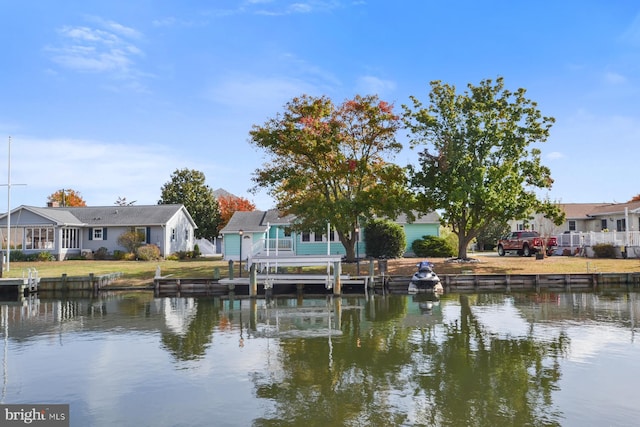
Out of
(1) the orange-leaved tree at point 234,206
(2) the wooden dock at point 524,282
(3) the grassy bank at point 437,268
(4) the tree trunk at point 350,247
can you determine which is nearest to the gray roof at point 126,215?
(3) the grassy bank at point 437,268

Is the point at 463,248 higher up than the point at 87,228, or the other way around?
the point at 87,228

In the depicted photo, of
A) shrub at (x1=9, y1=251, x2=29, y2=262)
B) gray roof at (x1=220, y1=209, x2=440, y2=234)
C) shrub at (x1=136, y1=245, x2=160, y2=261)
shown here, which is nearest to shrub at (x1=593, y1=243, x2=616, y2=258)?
gray roof at (x1=220, y1=209, x2=440, y2=234)

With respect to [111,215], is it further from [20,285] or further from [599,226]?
[599,226]

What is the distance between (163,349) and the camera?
16047mm

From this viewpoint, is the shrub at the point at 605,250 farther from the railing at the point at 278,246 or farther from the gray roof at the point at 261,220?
the railing at the point at 278,246

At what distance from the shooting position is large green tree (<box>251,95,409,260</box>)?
3469 centimetres

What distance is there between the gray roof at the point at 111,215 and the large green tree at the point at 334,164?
1818 cm

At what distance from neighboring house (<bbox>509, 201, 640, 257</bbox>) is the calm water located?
21577 mm

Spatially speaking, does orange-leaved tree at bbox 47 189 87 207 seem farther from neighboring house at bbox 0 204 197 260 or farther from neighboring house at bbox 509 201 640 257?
neighboring house at bbox 509 201 640 257

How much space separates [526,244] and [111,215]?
1558 inches

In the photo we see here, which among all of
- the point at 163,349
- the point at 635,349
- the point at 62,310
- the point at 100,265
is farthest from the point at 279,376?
the point at 100,265

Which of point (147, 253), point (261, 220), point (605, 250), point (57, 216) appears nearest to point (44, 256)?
point (57, 216)

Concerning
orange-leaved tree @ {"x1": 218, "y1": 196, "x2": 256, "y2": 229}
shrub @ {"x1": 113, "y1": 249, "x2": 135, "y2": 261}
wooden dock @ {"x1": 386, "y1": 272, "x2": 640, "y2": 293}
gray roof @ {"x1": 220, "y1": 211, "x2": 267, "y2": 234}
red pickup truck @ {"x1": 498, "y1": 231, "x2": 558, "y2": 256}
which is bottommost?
wooden dock @ {"x1": 386, "y1": 272, "x2": 640, "y2": 293}

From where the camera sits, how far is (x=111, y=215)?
2078 inches
